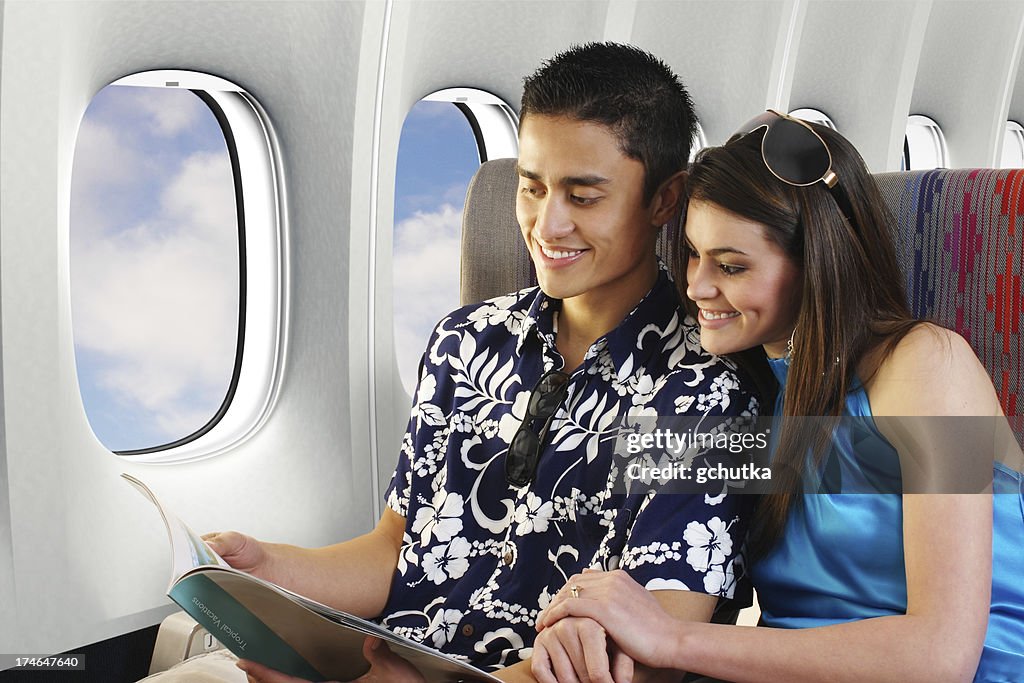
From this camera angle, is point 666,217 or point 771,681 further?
point 666,217

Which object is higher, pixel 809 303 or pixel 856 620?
pixel 809 303

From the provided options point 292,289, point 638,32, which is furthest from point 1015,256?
point 638,32

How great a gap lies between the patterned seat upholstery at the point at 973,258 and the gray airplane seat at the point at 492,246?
837 millimetres

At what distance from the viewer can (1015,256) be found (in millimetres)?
1673

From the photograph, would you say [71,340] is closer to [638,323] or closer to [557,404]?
[557,404]

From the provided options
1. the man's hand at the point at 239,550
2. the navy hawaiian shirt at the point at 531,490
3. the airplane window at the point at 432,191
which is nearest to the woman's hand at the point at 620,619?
the navy hawaiian shirt at the point at 531,490

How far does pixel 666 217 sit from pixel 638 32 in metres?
3.04

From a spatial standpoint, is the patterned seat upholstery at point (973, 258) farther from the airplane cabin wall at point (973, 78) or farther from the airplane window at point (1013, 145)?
the airplane window at point (1013, 145)

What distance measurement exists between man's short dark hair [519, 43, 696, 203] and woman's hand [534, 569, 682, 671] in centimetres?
70

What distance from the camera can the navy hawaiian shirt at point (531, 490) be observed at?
1.56 metres

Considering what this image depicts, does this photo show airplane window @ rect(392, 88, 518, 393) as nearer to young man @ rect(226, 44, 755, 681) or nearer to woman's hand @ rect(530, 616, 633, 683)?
young man @ rect(226, 44, 755, 681)

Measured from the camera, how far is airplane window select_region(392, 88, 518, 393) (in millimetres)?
3699

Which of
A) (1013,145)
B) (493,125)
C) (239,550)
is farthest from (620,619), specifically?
(1013,145)

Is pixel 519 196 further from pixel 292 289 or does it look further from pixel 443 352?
pixel 292 289
